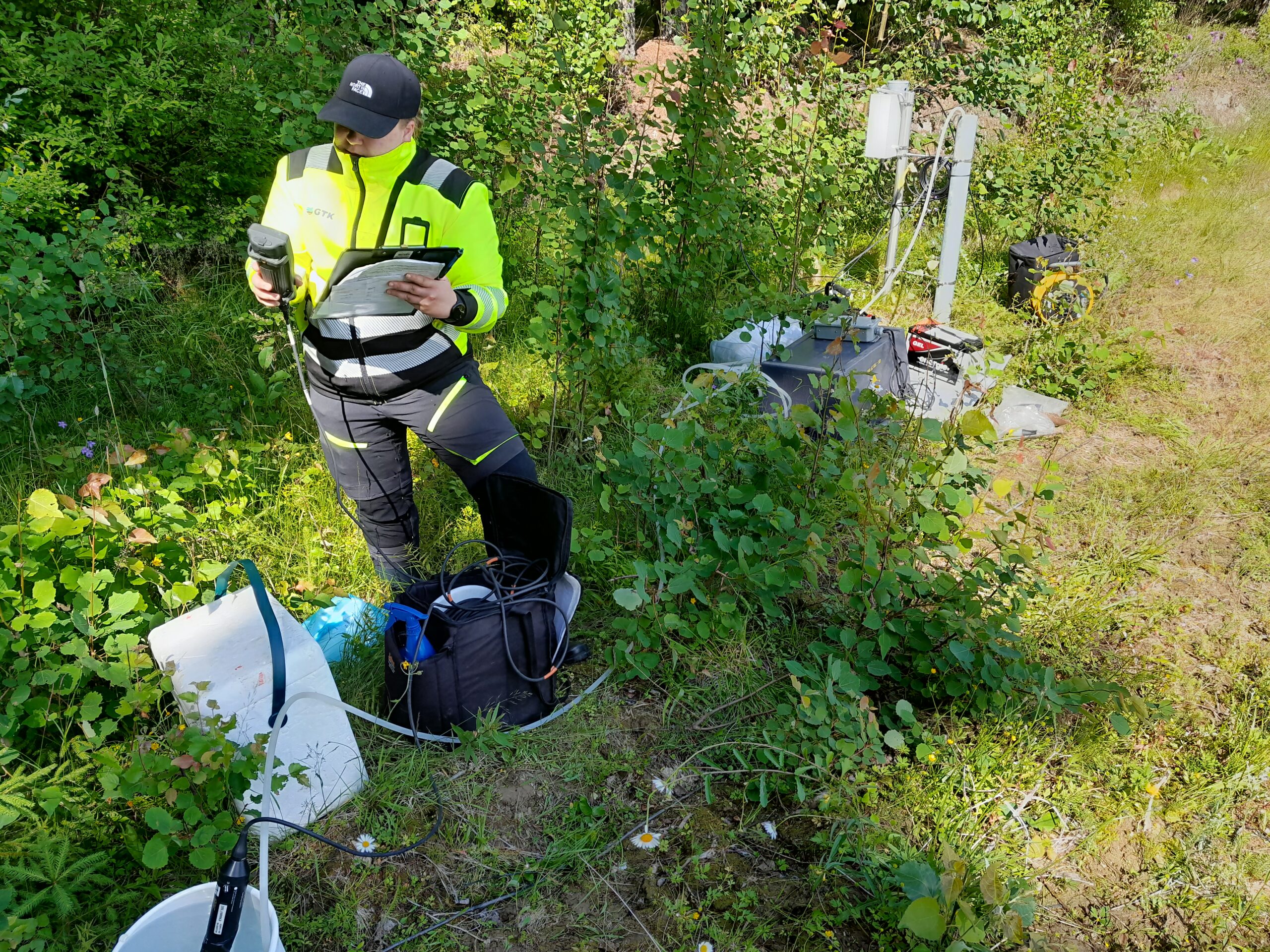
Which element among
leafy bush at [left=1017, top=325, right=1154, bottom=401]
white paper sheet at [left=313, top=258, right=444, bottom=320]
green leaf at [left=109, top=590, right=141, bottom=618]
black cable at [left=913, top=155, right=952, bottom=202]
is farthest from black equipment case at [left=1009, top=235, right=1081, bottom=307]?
green leaf at [left=109, top=590, right=141, bottom=618]

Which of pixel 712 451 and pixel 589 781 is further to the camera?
pixel 712 451

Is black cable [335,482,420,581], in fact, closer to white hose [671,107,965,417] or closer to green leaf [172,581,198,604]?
green leaf [172,581,198,604]

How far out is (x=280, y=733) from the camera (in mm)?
2172

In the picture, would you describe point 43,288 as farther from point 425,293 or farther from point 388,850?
point 388,850

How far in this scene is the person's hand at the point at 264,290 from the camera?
102 inches

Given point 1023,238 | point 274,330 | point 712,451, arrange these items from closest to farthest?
point 712,451, point 274,330, point 1023,238

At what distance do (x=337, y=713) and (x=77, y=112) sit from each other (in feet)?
12.8

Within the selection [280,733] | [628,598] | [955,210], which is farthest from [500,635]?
[955,210]

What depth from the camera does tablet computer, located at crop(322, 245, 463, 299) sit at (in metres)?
2.39

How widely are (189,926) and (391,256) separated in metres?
1.79

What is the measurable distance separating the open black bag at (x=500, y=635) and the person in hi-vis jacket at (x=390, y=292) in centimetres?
21

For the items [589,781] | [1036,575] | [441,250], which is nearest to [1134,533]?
[1036,575]

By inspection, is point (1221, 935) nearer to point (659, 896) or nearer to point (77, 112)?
point (659, 896)

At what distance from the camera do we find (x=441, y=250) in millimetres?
2406
